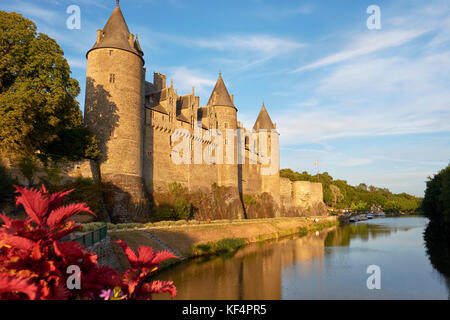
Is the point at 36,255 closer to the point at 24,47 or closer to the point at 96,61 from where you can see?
the point at 24,47

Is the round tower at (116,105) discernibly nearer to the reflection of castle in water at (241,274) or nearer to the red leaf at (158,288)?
the reflection of castle in water at (241,274)

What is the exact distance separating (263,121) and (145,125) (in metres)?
30.2

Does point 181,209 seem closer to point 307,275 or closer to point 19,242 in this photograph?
point 307,275

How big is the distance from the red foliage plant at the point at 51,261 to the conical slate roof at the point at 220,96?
4514 centimetres

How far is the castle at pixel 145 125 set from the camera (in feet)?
95.2

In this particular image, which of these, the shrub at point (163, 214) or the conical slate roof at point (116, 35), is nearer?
the conical slate roof at point (116, 35)

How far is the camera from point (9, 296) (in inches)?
95.0

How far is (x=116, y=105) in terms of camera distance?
29375 millimetres

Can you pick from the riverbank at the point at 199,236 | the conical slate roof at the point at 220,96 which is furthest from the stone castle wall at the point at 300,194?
the conical slate roof at the point at 220,96

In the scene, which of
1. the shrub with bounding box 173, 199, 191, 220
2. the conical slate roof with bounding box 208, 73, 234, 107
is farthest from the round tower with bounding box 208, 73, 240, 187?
the shrub with bounding box 173, 199, 191, 220

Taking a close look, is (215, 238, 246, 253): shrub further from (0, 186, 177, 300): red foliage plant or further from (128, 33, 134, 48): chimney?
(0, 186, 177, 300): red foliage plant

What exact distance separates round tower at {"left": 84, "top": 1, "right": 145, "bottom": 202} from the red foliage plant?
2630cm

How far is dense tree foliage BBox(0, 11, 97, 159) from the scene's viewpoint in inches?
808
